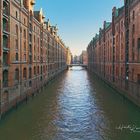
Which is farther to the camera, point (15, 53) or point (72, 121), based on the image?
point (15, 53)

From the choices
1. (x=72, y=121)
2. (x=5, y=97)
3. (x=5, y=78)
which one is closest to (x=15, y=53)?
(x=5, y=78)

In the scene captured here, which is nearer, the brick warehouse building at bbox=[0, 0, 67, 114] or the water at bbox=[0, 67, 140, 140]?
the water at bbox=[0, 67, 140, 140]

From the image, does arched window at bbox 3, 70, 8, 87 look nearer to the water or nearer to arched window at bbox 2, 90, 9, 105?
arched window at bbox 2, 90, 9, 105

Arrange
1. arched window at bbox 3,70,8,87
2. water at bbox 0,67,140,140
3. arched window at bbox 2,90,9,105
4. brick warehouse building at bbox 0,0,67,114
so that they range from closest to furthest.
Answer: water at bbox 0,67,140,140
arched window at bbox 2,90,9,105
brick warehouse building at bbox 0,0,67,114
arched window at bbox 3,70,8,87

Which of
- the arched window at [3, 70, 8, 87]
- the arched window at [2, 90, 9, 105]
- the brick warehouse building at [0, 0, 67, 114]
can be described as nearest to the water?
the arched window at [2, 90, 9, 105]

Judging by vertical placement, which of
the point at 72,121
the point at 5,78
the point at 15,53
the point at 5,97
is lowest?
the point at 72,121

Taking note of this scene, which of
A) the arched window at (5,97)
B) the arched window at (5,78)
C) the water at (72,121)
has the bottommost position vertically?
the water at (72,121)

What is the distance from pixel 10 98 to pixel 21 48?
1071 cm

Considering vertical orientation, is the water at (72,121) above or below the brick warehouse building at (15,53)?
below

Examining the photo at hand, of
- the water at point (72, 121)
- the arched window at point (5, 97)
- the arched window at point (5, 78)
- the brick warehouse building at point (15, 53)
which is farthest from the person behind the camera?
the arched window at point (5, 78)

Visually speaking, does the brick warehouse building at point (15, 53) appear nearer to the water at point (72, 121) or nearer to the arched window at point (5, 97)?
the arched window at point (5, 97)

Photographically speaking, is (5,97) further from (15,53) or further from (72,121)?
(72,121)

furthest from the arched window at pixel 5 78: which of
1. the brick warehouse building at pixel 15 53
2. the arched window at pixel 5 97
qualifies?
the arched window at pixel 5 97

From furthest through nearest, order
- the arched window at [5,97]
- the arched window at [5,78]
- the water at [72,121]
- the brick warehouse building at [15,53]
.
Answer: the arched window at [5,78], the brick warehouse building at [15,53], the arched window at [5,97], the water at [72,121]
